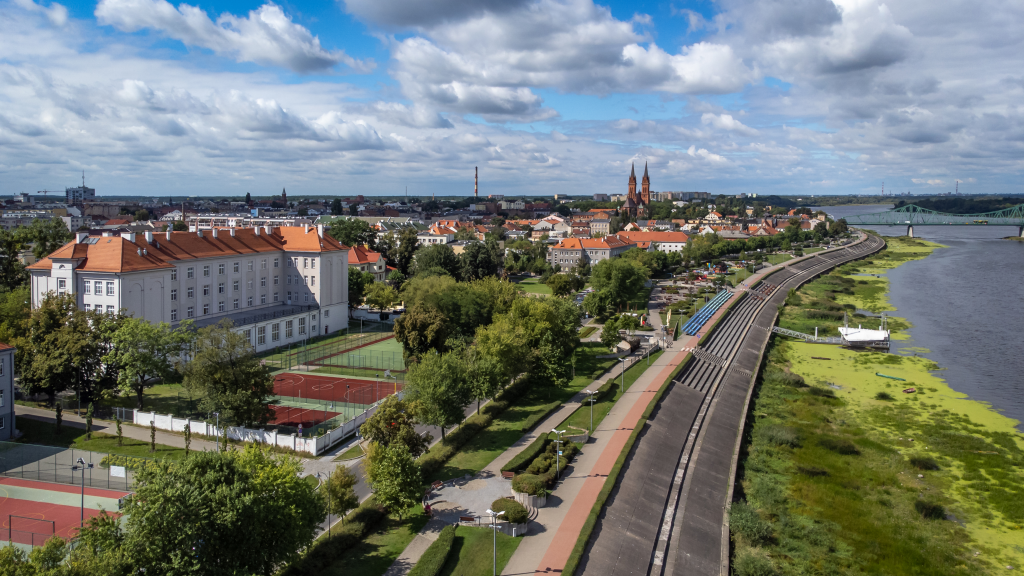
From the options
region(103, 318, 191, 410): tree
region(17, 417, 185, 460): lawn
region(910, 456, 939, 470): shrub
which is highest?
region(103, 318, 191, 410): tree

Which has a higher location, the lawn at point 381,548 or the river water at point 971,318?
the river water at point 971,318

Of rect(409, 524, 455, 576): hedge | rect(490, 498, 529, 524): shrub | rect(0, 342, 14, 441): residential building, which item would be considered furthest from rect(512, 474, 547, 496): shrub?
rect(0, 342, 14, 441): residential building

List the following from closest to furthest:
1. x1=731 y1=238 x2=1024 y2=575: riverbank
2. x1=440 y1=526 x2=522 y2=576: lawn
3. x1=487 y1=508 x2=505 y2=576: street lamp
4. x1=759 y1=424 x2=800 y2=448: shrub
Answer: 1. x1=487 y1=508 x2=505 y2=576: street lamp
2. x1=440 y1=526 x2=522 y2=576: lawn
3. x1=731 y1=238 x2=1024 y2=575: riverbank
4. x1=759 y1=424 x2=800 y2=448: shrub

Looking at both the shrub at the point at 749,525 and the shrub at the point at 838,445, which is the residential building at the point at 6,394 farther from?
the shrub at the point at 838,445

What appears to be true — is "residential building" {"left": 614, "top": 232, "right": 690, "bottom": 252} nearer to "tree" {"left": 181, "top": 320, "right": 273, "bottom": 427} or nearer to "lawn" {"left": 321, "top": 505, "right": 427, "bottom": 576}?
"tree" {"left": 181, "top": 320, "right": 273, "bottom": 427}

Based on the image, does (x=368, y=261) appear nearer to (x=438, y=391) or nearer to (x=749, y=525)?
(x=438, y=391)

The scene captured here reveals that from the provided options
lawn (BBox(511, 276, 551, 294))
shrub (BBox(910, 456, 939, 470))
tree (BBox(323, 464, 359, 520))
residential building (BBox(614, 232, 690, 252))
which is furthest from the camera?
residential building (BBox(614, 232, 690, 252))

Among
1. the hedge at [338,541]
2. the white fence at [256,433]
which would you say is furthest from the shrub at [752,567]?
the white fence at [256,433]

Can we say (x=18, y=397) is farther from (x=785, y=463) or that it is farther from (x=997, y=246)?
(x=997, y=246)
